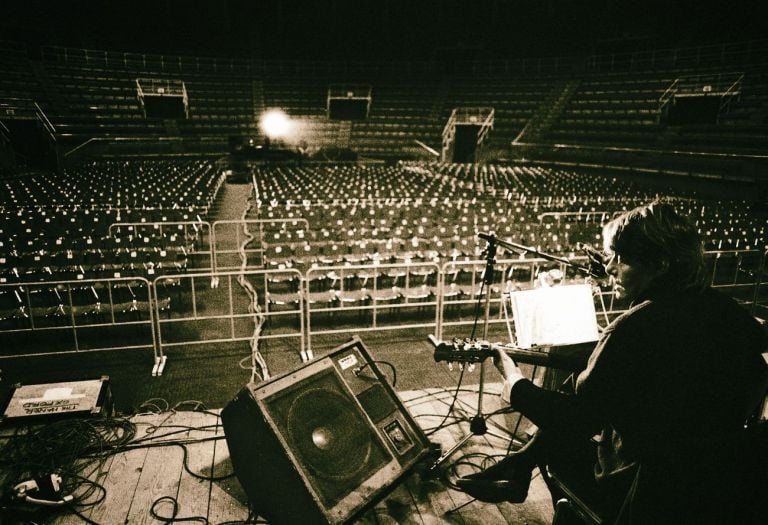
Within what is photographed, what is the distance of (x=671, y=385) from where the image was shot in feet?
5.76

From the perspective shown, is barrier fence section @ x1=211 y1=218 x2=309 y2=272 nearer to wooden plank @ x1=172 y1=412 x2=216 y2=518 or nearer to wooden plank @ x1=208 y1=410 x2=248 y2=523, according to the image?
wooden plank @ x1=172 y1=412 x2=216 y2=518

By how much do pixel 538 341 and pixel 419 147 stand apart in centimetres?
2416

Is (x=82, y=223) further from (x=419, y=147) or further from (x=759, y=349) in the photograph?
(x=419, y=147)

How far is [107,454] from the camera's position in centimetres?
353

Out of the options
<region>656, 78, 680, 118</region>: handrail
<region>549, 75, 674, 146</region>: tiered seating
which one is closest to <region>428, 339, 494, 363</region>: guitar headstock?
<region>549, 75, 674, 146</region>: tiered seating

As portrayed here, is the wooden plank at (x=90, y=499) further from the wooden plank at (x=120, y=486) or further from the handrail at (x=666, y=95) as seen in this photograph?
the handrail at (x=666, y=95)

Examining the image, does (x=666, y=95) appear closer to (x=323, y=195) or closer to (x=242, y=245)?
(x=323, y=195)

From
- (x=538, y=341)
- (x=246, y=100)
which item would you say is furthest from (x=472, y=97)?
(x=538, y=341)

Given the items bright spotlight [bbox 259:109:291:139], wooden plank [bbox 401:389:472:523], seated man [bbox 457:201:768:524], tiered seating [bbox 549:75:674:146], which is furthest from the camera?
bright spotlight [bbox 259:109:291:139]

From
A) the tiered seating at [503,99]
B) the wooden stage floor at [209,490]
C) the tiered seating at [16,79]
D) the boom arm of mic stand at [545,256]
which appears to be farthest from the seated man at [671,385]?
the tiered seating at [16,79]

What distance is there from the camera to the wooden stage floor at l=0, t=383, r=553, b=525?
9.80 feet

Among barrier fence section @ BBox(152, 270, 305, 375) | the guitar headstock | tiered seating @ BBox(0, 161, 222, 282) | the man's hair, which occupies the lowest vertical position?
barrier fence section @ BBox(152, 270, 305, 375)

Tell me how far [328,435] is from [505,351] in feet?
3.43

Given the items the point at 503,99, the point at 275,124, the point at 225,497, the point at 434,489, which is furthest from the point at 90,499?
the point at 503,99
